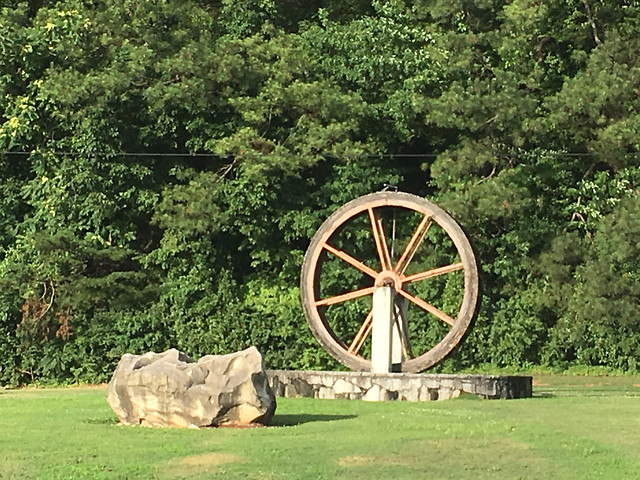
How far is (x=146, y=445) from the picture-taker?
38.2ft

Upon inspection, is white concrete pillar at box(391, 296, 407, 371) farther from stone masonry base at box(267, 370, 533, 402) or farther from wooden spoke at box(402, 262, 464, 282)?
stone masonry base at box(267, 370, 533, 402)

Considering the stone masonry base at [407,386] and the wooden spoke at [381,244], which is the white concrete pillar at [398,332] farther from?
the stone masonry base at [407,386]

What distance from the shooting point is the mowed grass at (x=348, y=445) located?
10391 mm

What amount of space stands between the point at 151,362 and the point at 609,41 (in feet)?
52.6

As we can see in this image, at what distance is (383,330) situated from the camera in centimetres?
1856

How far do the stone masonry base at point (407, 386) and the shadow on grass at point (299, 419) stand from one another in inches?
103

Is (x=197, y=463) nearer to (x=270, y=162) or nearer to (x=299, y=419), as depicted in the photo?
(x=299, y=419)

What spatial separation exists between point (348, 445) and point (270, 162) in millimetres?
15465

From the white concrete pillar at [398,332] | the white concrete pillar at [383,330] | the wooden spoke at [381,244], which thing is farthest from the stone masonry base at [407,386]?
the wooden spoke at [381,244]

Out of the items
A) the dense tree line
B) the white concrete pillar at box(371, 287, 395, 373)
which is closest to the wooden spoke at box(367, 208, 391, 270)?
the white concrete pillar at box(371, 287, 395, 373)

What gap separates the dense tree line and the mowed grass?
11587 millimetres

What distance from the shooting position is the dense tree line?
88.3 feet

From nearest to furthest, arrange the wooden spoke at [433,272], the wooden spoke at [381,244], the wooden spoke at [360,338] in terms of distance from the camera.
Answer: the wooden spoke at [433,272] < the wooden spoke at [381,244] < the wooden spoke at [360,338]

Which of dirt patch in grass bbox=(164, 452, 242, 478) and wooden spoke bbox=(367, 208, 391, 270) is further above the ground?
wooden spoke bbox=(367, 208, 391, 270)
